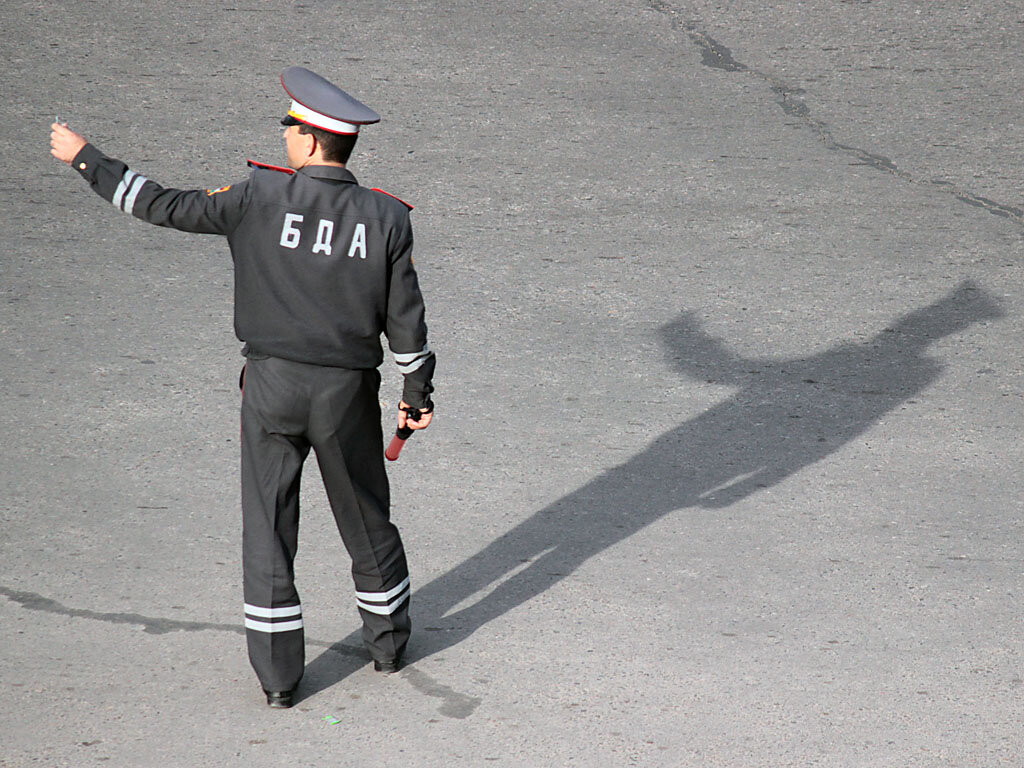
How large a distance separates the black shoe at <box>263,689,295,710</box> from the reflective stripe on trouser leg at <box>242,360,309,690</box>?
0.07 ft

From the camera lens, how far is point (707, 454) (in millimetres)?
6223

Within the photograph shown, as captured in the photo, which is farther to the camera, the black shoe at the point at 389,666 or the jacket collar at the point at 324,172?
the black shoe at the point at 389,666

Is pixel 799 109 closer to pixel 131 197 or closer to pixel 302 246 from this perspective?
pixel 302 246

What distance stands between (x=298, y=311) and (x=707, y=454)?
273 cm

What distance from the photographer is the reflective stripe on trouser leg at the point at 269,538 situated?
13.7ft

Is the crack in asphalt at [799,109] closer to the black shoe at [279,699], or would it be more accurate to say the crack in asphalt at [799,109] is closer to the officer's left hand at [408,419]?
the officer's left hand at [408,419]

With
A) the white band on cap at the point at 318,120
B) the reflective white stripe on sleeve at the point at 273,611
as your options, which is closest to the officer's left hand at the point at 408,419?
the reflective white stripe on sleeve at the point at 273,611

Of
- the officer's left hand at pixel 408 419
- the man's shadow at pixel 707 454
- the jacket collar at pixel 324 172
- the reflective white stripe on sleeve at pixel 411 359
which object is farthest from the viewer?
the man's shadow at pixel 707 454

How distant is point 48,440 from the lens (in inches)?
237

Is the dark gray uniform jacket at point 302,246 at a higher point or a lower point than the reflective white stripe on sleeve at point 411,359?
higher

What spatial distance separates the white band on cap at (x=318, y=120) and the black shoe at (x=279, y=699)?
5.87ft

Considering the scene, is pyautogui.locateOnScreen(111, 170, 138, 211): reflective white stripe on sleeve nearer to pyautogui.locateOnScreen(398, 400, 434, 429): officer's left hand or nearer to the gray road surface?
pyautogui.locateOnScreen(398, 400, 434, 429): officer's left hand

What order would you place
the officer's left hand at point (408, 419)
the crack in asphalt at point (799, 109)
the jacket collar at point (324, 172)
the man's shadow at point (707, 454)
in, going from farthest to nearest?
the crack in asphalt at point (799, 109) → the man's shadow at point (707, 454) → the officer's left hand at point (408, 419) → the jacket collar at point (324, 172)

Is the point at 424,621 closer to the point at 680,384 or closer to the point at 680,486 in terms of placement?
the point at 680,486
